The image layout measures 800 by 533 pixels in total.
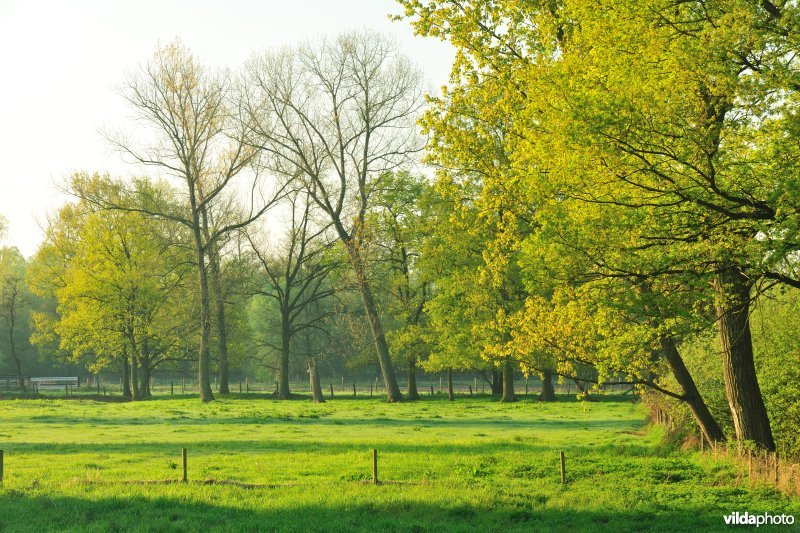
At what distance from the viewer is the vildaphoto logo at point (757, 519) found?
40.0 ft

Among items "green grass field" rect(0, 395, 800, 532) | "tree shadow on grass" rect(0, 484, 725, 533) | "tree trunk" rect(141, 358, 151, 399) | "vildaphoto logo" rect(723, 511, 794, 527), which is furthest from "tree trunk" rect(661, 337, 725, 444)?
"tree trunk" rect(141, 358, 151, 399)

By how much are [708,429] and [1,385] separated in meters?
63.0

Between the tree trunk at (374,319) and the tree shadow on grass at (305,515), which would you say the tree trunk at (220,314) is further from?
the tree shadow on grass at (305,515)

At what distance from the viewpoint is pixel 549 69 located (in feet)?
50.2

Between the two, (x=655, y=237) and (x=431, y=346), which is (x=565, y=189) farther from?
(x=431, y=346)

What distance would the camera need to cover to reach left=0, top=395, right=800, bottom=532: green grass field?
13414 millimetres

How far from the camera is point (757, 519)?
1242 centimetres

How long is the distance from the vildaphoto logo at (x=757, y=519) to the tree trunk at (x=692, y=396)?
4819 millimetres

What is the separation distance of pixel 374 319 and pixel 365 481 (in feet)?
96.6

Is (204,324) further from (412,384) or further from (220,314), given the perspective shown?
(412,384)

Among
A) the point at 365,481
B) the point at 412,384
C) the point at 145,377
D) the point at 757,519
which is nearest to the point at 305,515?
the point at 365,481

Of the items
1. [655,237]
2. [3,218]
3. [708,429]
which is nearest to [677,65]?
[655,237]

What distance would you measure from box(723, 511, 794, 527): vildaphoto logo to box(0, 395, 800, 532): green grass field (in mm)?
241

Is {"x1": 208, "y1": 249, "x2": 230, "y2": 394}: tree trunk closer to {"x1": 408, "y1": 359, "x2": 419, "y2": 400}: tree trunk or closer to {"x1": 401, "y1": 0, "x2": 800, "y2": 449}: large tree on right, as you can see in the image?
{"x1": 408, "y1": 359, "x2": 419, "y2": 400}: tree trunk
